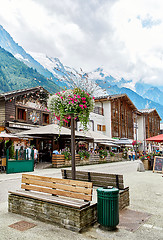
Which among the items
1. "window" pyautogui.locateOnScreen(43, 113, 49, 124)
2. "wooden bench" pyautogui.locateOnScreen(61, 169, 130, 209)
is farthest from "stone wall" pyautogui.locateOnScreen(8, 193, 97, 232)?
"window" pyautogui.locateOnScreen(43, 113, 49, 124)

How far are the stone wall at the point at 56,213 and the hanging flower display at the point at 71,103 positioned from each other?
91.4 inches

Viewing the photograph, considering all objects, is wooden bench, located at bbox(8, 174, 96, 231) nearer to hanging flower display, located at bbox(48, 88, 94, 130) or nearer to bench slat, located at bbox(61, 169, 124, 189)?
bench slat, located at bbox(61, 169, 124, 189)

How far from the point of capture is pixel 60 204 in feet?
15.5

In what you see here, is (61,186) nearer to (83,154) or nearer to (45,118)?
(83,154)

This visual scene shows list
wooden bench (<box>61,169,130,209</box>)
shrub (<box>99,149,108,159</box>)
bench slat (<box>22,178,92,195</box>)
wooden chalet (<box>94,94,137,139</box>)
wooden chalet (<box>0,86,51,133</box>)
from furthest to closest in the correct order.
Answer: wooden chalet (<box>94,94,137,139</box>) → shrub (<box>99,149,108,159</box>) → wooden chalet (<box>0,86,51,133</box>) → wooden bench (<box>61,169,130,209</box>) → bench slat (<box>22,178,92,195</box>)

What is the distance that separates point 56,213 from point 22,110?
20.9 metres

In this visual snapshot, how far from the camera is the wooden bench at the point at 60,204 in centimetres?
455

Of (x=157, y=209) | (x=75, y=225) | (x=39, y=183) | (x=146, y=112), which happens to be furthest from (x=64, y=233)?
(x=146, y=112)

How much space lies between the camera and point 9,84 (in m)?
91.9

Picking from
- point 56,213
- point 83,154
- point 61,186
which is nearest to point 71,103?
point 61,186

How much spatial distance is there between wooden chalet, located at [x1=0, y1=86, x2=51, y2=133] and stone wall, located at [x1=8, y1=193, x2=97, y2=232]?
17013 mm

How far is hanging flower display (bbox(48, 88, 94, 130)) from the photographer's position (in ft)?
20.3

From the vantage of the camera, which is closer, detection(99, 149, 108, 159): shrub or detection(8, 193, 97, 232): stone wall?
detection(8, 193, 97, 232): stone wall

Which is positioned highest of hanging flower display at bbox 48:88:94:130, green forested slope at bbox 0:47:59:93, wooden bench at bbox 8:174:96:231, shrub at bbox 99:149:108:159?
green forested slope at bbox 0:47:59:93
